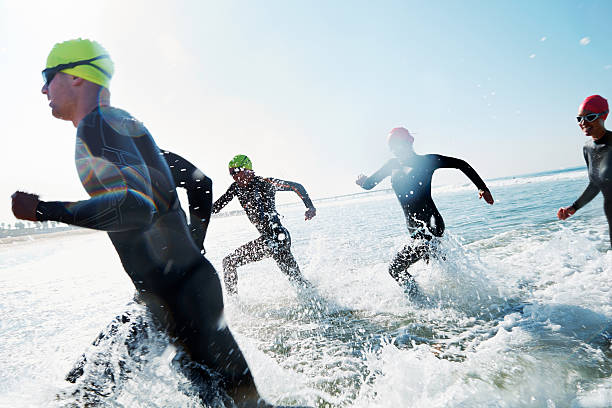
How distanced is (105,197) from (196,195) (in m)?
1.06

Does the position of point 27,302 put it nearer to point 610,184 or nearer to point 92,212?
point 92,212

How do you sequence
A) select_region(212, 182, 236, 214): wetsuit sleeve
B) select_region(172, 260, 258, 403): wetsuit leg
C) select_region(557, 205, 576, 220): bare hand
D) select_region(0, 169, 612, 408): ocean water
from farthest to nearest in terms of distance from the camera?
select_region(212, 182, 236, 214): wetsuit sleeve → select_region(557, 205, 576, 220): bare hand → select_region(0, 169, 612, 408): ocean water → select_region(172, 260, 258, 403): wetsuit leg

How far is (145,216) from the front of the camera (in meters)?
1.54

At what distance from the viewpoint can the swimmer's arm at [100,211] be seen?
141cm

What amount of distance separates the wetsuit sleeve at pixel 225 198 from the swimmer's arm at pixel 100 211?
430 cm

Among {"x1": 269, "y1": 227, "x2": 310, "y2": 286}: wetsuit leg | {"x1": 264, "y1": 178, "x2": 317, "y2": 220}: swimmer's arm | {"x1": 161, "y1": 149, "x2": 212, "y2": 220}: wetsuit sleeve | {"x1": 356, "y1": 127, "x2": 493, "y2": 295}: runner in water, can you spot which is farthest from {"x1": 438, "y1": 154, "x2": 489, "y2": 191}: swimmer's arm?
{"x1": 161, "y1": 149, "x2": 212, "y2": 220}: wetsuit sleeve

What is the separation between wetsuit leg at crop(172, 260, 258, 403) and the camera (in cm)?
174

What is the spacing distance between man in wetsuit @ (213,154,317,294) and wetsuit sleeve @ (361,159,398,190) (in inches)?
40.4

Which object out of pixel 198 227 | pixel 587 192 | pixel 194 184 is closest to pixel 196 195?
pixel 194 184

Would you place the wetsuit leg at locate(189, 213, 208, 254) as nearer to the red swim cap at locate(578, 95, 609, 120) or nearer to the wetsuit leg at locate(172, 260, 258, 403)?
the wetsuit leg at locate(172, 260, 258, 403)

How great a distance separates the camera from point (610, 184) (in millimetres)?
3619

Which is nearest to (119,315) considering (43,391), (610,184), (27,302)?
(43,391)

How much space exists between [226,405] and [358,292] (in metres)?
3.73

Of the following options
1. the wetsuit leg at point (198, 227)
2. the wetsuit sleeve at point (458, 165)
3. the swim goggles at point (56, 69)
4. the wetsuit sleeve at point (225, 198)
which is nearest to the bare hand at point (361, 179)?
the wetsuit sleeve at point (458, 165)
